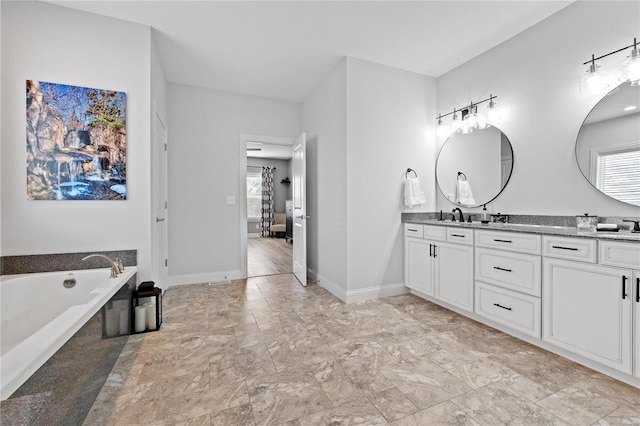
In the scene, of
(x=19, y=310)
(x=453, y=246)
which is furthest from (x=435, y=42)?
(x=19, y=310)

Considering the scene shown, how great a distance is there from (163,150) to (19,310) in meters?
2.11

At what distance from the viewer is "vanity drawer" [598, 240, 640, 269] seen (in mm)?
1611

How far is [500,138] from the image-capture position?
2.85 metres

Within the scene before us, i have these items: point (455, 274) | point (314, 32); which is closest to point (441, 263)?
point (455, 274)

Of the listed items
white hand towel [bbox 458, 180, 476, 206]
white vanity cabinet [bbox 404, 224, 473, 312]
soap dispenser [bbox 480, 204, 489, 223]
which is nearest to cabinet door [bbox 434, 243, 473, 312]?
white vanity cabinet [bbox 404, 224, 473, 312]

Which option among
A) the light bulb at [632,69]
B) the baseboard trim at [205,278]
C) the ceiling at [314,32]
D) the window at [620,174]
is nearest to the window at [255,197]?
the baseboard trim at [205,278]

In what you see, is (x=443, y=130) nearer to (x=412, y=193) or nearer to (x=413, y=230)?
(x=412, y=193)

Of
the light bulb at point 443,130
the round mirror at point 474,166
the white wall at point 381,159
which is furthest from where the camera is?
the light bulb at point 443,130

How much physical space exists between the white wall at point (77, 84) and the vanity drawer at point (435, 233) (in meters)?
2.71

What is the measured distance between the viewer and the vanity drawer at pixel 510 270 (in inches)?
82.2

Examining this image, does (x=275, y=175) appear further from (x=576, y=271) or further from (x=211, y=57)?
(x=576, y=271)

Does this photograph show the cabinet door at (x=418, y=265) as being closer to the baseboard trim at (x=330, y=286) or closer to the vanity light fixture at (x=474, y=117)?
the baseboard trim at (x=330, y=286)

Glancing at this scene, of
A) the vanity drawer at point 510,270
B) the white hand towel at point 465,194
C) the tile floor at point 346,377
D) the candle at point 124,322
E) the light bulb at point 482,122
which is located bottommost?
the tile floor at point 346,377

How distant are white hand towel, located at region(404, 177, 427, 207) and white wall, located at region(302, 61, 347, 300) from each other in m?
0.76
